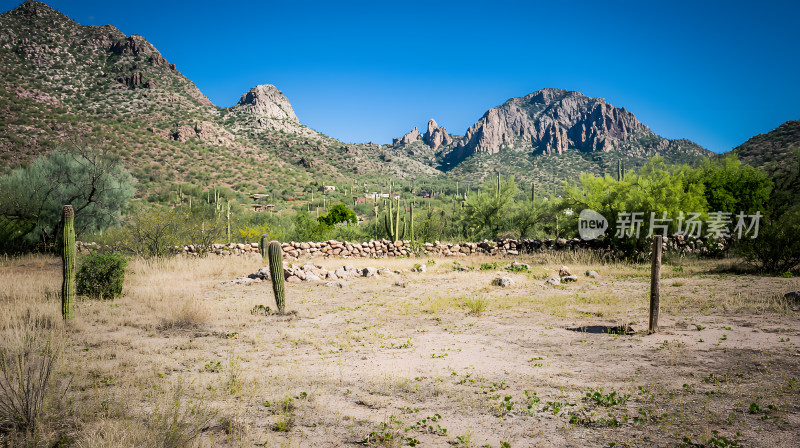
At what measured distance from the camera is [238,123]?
65.6 meters

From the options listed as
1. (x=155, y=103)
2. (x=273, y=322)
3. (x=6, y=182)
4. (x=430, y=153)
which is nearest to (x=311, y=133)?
(x=155, y=103)

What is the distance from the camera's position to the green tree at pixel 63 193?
15508mm

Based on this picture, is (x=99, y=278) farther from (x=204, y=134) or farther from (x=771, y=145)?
(x=771, y=145)

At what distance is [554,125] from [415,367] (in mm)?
93021

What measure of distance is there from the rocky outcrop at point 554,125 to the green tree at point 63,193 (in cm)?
7766

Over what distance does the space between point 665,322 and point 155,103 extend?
209ft

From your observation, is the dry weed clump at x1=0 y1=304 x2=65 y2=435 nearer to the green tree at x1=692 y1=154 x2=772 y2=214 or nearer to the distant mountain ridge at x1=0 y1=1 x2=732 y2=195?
the distant mountain ridge at x1=0 y1=1 x2=732 y2=195

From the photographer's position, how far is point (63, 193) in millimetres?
16422

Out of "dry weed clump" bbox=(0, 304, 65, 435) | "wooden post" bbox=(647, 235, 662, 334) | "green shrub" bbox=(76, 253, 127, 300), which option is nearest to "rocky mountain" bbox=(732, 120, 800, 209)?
"wooden post" bbox=(647, 235, 662, 334)

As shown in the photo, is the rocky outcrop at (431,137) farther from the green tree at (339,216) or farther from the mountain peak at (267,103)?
the green tree at (339,216)

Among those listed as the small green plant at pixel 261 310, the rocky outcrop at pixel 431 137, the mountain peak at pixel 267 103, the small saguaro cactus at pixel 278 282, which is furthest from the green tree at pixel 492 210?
the rocky outcrop at pixel 431 137

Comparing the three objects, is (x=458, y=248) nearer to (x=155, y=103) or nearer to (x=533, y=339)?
(x=533, y=339)

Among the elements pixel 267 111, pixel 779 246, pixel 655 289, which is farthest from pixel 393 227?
pixel 267 111

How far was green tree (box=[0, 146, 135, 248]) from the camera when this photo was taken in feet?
50.9
